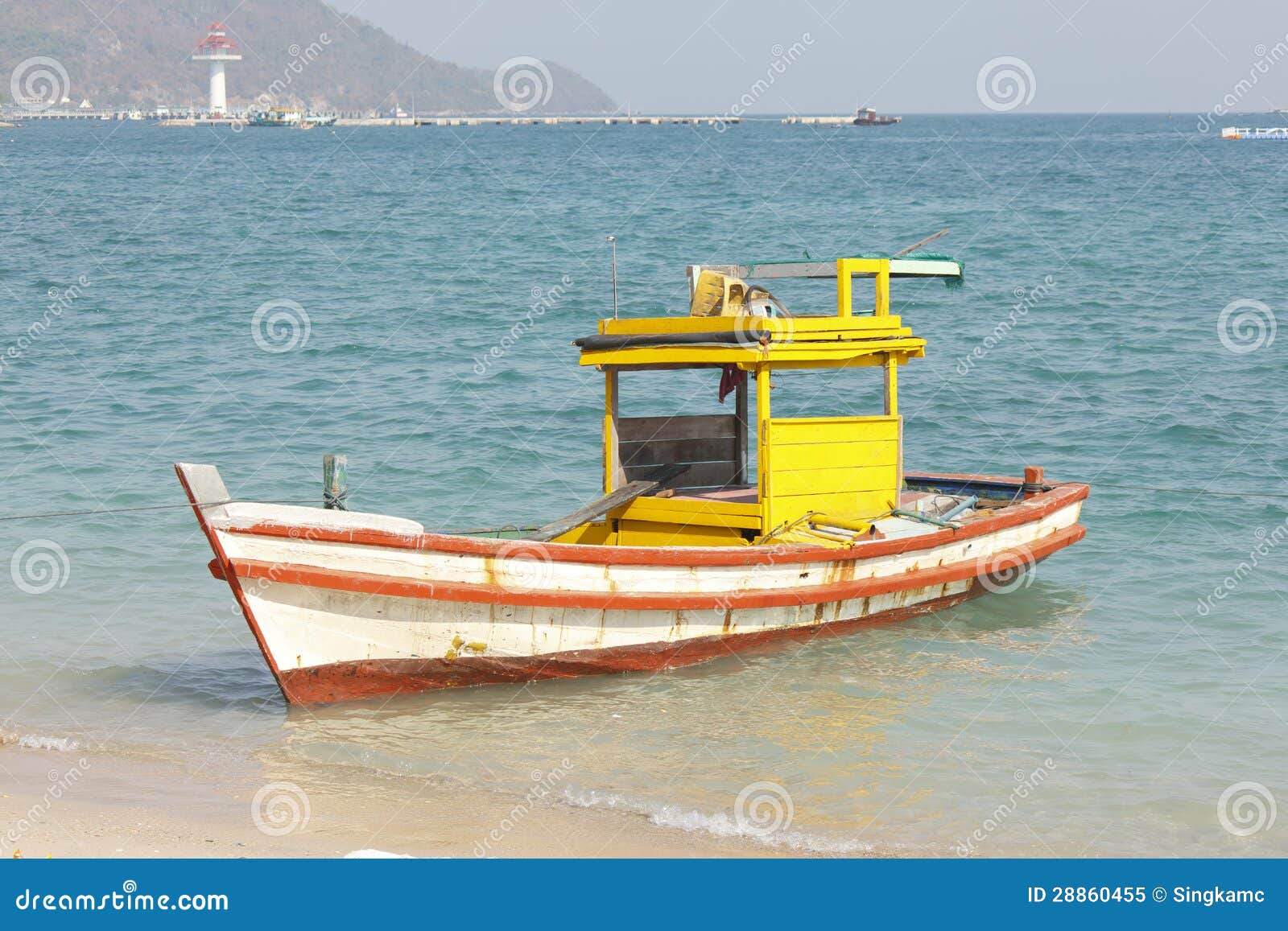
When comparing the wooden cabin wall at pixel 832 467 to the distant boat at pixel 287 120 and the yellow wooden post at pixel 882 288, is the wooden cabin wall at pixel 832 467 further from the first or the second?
the distant boat at pixel 287 120

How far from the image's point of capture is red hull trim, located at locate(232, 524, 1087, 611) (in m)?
10.3

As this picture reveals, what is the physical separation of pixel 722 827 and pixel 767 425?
4210 millimetres

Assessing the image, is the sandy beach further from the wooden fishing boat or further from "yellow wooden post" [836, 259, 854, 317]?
"yellow wooden post" [836, 259, 854, 317]

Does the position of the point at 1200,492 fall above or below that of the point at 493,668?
above

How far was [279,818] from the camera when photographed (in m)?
8.95

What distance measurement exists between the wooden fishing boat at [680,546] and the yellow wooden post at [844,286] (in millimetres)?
28

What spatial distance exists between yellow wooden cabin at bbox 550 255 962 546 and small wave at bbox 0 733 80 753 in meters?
4.19

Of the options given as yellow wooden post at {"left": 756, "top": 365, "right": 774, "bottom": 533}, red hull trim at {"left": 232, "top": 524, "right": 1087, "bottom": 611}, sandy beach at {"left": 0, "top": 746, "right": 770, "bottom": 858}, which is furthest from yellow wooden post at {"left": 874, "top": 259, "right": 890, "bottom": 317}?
sandy beach at {"left": 0, "top": 746, "right": 770, "bottom": 858}

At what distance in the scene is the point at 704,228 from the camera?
153 feet

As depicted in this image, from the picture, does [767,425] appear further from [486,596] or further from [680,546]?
[486,596]

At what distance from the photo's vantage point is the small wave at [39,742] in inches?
403

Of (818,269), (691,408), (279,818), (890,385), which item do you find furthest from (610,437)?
(691,408)

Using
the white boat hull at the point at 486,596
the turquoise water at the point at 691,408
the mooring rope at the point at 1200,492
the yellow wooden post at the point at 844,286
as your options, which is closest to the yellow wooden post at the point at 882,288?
the yellow wooden post at the point at 844,286

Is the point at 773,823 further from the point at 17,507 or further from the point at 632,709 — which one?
the point at 17,507
